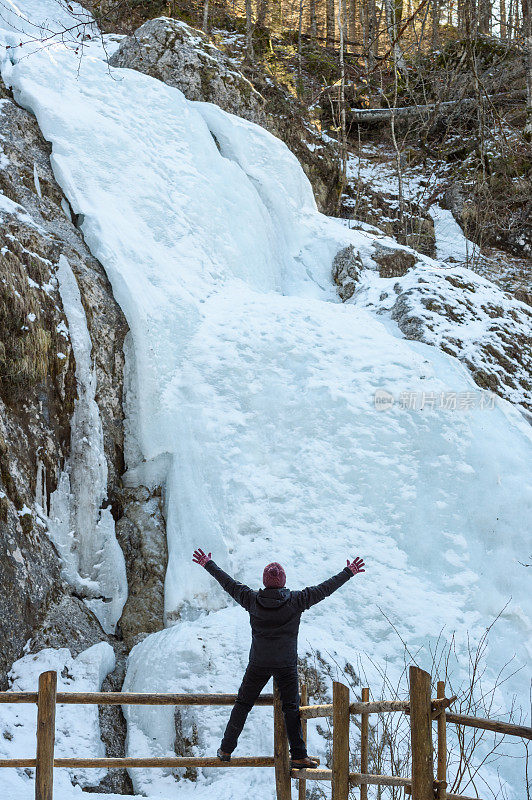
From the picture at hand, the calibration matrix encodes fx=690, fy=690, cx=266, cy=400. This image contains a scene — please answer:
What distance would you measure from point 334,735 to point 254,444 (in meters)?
4.10

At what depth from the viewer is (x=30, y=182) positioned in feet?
25.8

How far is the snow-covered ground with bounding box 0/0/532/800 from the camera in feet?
19.4

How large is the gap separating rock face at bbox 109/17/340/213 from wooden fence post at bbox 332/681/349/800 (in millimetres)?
10857

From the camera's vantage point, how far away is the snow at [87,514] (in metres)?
6.00

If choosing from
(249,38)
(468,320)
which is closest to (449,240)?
(468,320)

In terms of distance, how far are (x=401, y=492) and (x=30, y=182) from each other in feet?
17.6

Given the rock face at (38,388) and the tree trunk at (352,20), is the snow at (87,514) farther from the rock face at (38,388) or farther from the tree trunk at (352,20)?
the tree trunk at (352,20)

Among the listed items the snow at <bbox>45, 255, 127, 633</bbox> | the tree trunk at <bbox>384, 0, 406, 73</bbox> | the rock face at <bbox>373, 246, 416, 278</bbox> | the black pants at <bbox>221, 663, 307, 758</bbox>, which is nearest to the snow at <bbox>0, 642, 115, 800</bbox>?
the snow at <bbox>45, 255, 127, 633</bbox>

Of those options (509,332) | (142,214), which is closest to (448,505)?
(509,332)

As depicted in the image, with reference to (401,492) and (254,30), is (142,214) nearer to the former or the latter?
(401,492)

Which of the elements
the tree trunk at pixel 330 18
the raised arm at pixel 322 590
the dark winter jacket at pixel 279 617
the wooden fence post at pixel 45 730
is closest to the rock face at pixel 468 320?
the raised arm at pixel 322 590

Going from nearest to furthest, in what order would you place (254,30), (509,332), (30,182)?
(30,182), (509,332), (254,30)

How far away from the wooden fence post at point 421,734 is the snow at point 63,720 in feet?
7.78

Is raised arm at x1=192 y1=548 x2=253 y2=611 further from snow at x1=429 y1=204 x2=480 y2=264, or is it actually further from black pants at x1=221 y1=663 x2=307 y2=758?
snow at x1=429 y1=204 x2=480 y2=264
